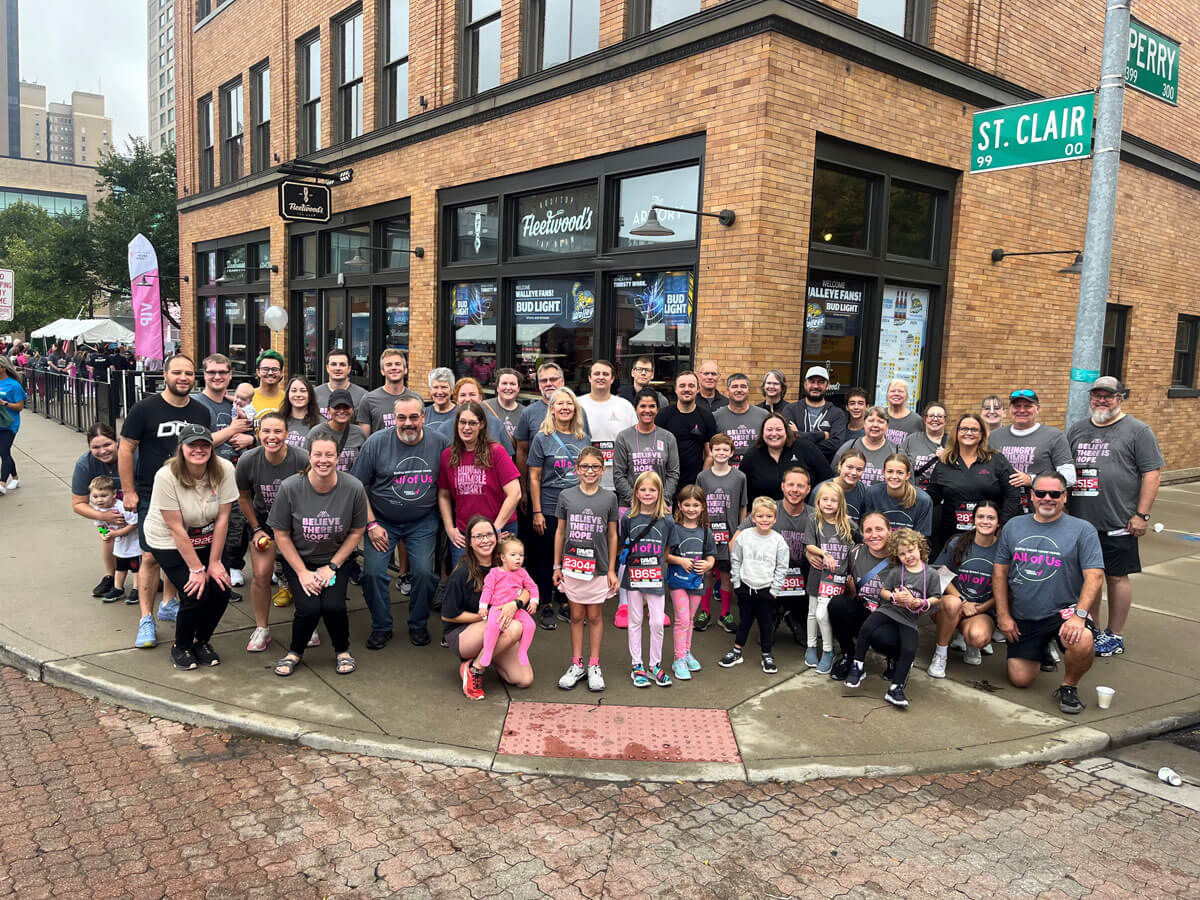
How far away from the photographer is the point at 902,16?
31.6 feet

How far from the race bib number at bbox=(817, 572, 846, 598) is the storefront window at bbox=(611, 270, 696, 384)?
12.6 ft

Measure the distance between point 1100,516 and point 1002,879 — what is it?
392 centimetres

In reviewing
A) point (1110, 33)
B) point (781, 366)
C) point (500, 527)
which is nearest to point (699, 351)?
point (781, 366)

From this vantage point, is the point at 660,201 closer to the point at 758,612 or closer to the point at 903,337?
the point at 903,337

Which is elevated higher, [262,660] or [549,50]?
[549,50]

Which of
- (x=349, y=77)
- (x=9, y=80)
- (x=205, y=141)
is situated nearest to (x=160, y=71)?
(x=9, y=80)

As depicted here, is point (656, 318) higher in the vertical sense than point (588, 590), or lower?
higher

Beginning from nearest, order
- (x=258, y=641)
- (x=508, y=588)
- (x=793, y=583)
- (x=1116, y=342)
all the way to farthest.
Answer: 1. (x=508, y=588)
2. (x=258, y=641)
3. (x=793, y=583)
4. (x=1116, y=342)

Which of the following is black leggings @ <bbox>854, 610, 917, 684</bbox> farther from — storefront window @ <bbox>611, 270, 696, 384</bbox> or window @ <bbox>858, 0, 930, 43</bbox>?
window @ <bbox>858, 0, 930, 43</bbox>

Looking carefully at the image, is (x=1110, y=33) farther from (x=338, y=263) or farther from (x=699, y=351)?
(x=338, y=263)

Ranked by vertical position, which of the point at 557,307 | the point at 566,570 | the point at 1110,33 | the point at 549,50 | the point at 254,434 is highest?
the point at 549,50

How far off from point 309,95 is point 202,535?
43.8ft

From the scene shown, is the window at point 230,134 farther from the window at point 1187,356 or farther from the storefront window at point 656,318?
the window at point 1187,356

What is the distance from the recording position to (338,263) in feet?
51.4
